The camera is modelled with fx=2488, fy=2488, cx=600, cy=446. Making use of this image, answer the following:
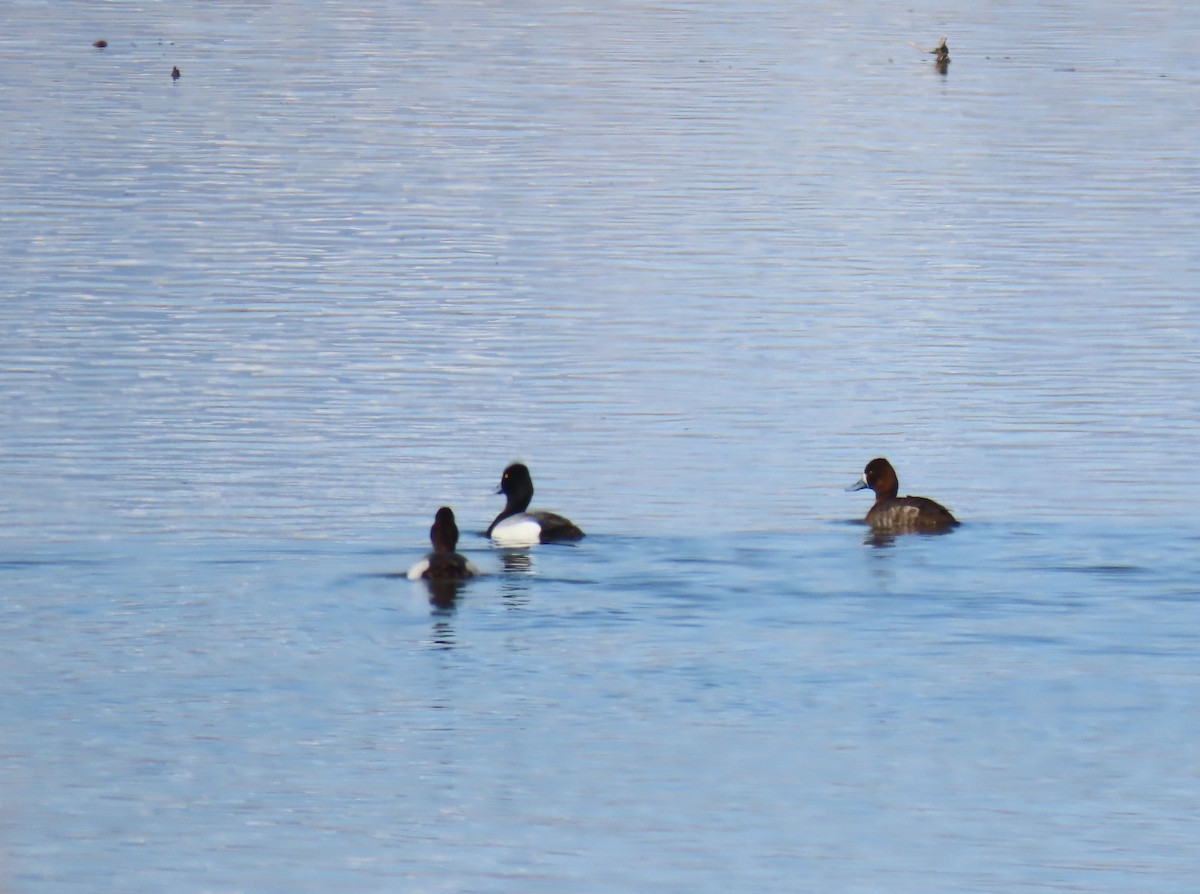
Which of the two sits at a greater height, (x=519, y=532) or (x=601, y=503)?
(x=601, y=503)

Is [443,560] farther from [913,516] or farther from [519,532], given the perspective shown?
[913,516]

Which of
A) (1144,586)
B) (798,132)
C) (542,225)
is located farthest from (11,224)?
(1144,586)

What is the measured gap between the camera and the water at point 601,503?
1131 cm

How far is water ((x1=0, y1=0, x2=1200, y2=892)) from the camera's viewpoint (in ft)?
37.1

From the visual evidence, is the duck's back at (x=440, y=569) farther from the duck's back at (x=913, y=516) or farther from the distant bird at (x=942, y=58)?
the distant bird at (x=942, y=58)

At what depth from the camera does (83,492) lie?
18297mm

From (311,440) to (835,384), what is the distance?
5184 millimetres

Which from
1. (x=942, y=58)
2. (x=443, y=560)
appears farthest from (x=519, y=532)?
(x=942, y=58)

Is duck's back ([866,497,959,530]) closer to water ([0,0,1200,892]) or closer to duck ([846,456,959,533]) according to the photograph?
duck ([846,456,959,533])

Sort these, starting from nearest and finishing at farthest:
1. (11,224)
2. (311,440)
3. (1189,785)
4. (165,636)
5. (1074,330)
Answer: (1189,785), (165,636), (311,440), (1074,330), (11,224)

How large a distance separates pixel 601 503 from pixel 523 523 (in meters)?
1.49

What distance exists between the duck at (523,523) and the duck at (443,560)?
2.29ft

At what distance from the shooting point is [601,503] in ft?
60.3

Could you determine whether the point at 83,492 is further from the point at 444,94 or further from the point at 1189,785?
the point at 444,94
